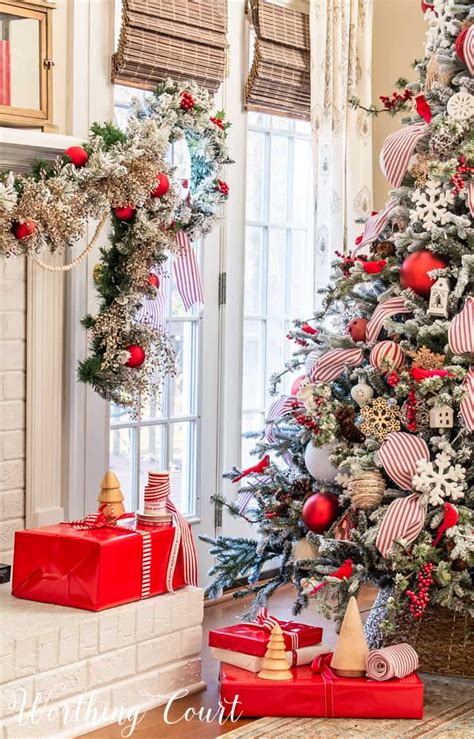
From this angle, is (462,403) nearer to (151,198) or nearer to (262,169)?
(151,198)

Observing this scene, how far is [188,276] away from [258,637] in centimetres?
119

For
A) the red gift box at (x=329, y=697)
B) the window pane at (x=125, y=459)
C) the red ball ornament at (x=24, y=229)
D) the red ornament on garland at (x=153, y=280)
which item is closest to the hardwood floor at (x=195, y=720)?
the red gift box at (x=329, y=697)

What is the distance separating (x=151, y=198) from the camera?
10.5ft

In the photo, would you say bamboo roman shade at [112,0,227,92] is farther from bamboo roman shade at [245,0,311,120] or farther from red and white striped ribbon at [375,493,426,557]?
red and white striped ribbon at [375,493,426,557]

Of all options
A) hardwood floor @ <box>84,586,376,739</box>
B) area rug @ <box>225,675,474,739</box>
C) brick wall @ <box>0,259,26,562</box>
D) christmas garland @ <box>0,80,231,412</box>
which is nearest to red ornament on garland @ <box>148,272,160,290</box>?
christmas garland @ <box>0,80,231,412</box>

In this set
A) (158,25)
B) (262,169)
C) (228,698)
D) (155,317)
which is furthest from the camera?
(262,169)

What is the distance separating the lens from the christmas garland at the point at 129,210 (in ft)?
9.53

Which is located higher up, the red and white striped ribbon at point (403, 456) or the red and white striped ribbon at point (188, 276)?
the red and white striped ribbon at point (188, 276)

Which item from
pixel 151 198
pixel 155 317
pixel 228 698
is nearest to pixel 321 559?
pixel 228 698

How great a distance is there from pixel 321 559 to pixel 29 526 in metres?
0.91

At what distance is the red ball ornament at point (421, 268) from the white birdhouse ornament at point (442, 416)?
360 mm

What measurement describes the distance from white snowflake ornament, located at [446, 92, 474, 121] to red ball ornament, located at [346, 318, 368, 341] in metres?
0.66

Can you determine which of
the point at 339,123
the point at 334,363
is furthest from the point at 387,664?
the point at 339,123

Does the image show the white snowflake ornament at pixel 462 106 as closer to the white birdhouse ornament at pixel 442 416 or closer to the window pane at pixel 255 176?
the white birdhouse ornament at pixel 442 416
